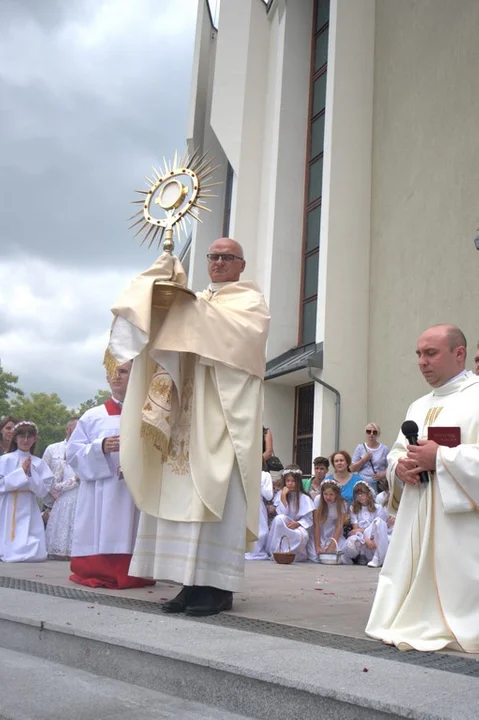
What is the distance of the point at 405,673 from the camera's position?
8.89ft

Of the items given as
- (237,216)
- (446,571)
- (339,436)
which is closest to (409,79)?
(237,216)

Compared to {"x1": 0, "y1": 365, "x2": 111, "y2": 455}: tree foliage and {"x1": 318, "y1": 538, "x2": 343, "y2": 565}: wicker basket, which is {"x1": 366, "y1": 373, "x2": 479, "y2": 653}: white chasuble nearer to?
{"x1": 318, "y1": 538, "x2": 343, "y2": 565}: wicker basket

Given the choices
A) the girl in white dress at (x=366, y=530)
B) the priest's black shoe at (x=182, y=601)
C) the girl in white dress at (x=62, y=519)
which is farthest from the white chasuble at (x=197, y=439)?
the girl in white dress at (x=366, y=530)

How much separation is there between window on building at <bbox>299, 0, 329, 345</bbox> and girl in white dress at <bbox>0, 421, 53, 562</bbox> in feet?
31.6

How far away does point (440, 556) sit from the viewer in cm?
375

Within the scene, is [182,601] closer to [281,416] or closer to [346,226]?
[346,226]

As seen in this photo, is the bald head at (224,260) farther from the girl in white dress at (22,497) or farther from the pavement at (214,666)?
the girl in white dress at (22,497)

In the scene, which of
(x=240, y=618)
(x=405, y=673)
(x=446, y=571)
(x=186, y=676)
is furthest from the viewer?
(x=240, y=618)

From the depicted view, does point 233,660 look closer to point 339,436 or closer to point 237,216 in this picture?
point 339,436

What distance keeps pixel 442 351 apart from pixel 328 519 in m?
6.99

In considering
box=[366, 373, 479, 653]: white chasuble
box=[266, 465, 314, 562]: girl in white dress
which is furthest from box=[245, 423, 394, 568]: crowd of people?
box=[366, 373, 479, 653]: white chasuble

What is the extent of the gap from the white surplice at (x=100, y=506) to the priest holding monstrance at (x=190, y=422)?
3.21 ft

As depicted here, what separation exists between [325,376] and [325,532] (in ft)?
18.2

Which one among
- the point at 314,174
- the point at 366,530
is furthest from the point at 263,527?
the point at 314,174
